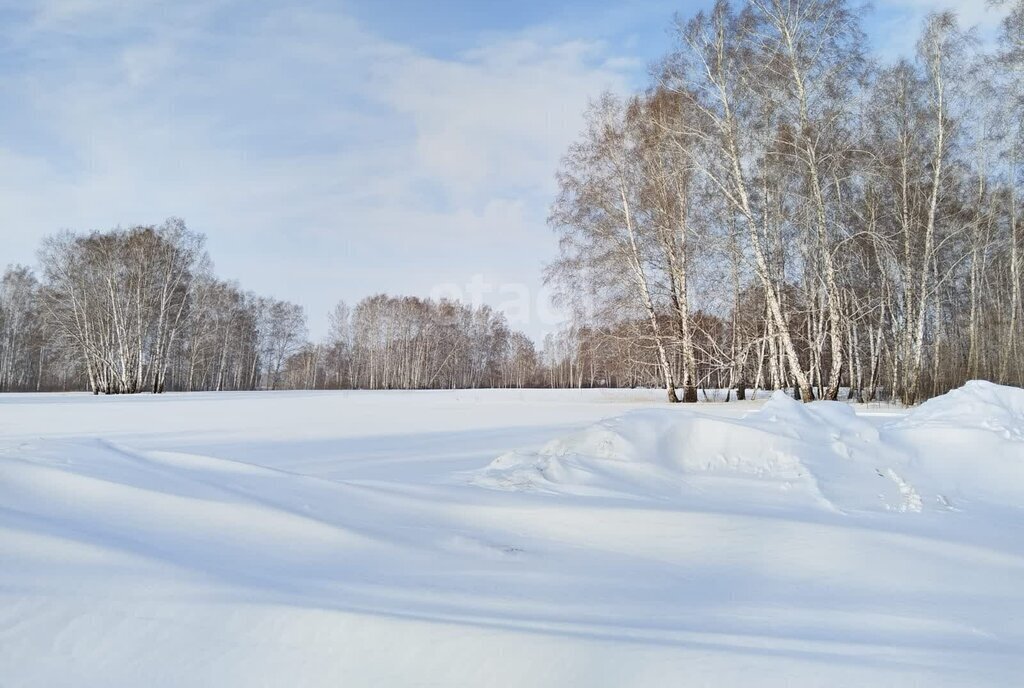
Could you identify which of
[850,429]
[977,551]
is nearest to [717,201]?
[850,429]

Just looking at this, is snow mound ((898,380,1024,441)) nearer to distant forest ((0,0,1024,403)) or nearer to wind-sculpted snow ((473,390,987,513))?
wind-sculpted snow ((473,390,987,513))

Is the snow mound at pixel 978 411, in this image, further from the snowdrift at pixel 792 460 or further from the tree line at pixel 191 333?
the tree line at pixel 191 333

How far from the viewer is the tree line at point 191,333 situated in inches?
1048

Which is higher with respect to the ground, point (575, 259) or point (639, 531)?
point (575, 259)

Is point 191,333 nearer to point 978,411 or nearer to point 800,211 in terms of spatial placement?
point 800,211

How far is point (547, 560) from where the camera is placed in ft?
Result: 8.87

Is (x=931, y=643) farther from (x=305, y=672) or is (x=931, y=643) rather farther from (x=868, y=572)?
(x=305, y=672)

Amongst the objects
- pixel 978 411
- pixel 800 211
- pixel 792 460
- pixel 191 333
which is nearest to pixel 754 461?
pixel 792 460

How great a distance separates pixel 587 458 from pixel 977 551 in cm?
230

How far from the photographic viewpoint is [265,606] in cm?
190

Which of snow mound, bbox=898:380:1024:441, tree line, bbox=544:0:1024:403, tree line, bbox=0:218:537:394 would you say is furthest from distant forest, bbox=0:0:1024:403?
tree line, bbox=0:218:537:394

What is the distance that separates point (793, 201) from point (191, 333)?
30435 mm

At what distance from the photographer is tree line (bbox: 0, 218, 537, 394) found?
2661cm

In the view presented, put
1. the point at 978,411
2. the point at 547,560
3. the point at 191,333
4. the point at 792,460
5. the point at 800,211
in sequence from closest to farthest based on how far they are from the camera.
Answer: the point at 547,560
the point at 792,460
the point at 978,411
the point at 800,211
the point at 191,333
